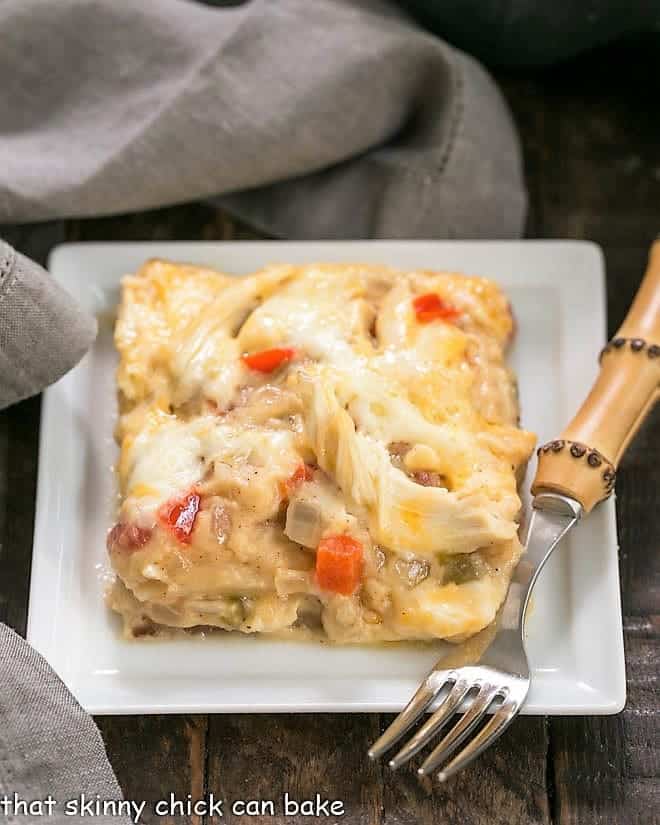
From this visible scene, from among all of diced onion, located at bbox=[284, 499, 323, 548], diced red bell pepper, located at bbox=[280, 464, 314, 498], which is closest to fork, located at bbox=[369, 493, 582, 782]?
diced onion, located at bbox=[284, 499, 323, 548]

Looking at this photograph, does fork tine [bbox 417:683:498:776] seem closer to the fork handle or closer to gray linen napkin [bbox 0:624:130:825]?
the fork handle

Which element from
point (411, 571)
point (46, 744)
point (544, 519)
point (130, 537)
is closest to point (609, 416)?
point (544, 519)

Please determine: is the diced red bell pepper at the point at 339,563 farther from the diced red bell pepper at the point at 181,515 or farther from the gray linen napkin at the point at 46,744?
the gray linen napkin at the point at 46,744

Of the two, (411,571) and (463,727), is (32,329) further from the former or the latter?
(463,727)

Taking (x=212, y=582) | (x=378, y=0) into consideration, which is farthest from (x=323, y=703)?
(x=378, y=0)

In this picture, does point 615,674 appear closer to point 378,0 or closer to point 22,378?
point 22,378

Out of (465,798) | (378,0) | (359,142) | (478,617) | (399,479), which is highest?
(378,0)
